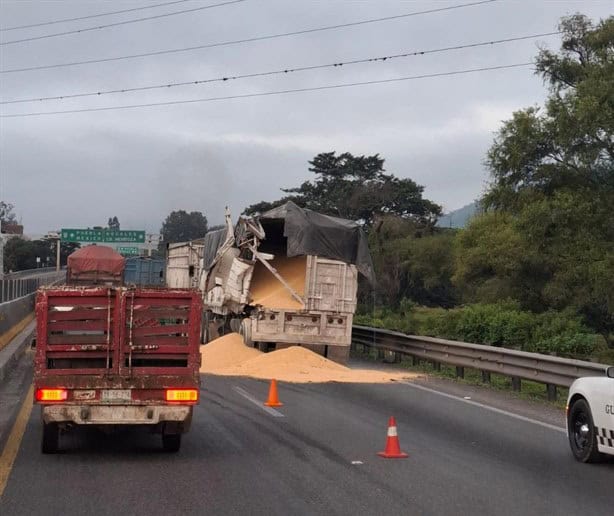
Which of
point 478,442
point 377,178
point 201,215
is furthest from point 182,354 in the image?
point 201,215

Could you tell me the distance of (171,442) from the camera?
9555mm

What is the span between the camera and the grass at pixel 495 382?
52.7 feet

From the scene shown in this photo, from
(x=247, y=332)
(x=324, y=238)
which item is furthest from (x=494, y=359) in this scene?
(x=247, y=332)

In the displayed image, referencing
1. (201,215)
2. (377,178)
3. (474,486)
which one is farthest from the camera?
(201,215)

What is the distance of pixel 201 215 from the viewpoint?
15212 centimetres

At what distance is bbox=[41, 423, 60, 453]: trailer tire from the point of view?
30.1 feet

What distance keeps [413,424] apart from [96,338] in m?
5.05

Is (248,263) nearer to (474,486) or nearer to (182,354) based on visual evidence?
(182,354)

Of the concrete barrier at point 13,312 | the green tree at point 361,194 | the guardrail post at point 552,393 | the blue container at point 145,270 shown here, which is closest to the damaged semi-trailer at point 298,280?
the concrete barrier at point 13,312

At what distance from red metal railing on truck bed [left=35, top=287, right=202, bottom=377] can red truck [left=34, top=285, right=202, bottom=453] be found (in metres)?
0.01

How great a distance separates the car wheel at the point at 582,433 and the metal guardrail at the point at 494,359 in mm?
3083

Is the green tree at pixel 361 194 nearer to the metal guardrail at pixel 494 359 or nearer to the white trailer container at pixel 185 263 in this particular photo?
the white trailer container at pixel 185 263

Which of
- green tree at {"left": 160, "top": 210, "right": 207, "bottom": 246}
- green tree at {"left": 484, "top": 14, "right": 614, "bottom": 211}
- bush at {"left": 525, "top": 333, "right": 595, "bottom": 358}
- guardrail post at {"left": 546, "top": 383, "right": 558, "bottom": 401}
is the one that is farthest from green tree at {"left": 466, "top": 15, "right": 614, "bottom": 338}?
green tree at {"left": 160, "top": 210, "right": 207, "bottom": 246}

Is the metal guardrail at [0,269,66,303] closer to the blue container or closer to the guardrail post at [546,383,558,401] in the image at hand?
the blue container
